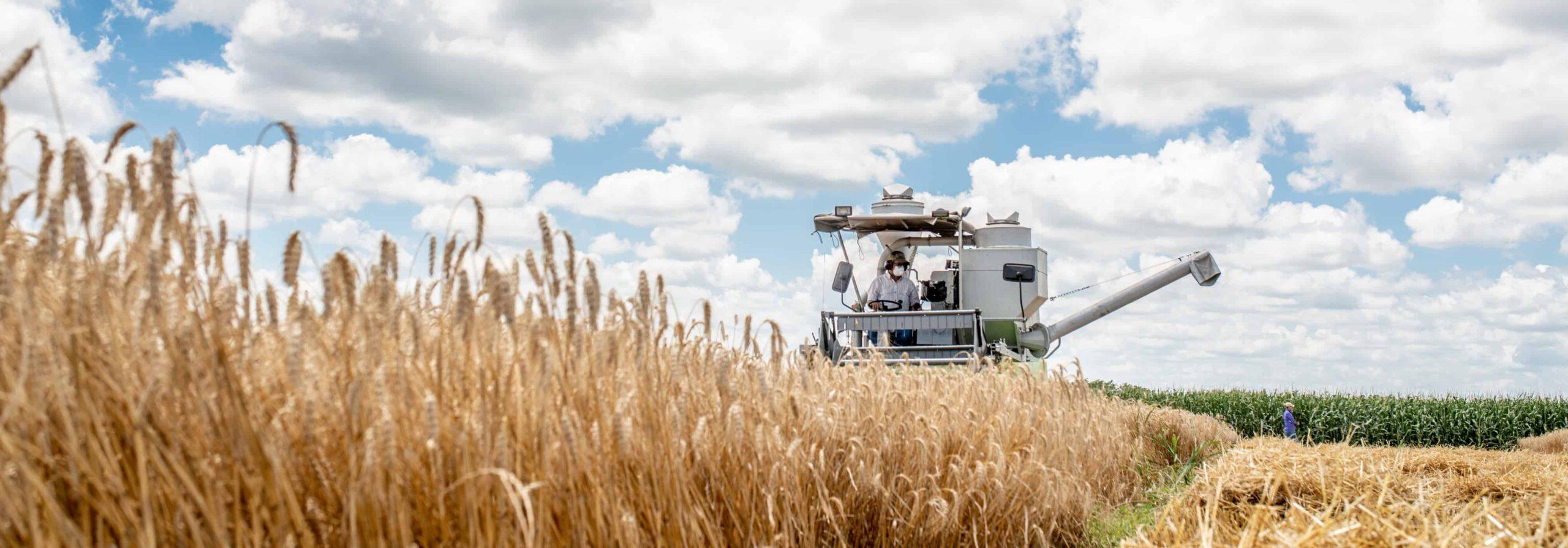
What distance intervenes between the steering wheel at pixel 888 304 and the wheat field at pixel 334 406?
26.9ft

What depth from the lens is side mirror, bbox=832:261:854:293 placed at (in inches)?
517

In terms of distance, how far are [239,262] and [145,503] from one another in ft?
2.23

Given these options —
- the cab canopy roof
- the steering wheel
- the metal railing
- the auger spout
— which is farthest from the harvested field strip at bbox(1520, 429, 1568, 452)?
the steering wheel

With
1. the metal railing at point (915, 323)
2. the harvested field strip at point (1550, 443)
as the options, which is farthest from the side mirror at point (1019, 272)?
the harvested field strip at point (1550, 443)

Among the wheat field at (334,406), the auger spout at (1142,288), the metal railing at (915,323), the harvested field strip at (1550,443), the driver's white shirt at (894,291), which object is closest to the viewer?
the wheat field at (334,406)

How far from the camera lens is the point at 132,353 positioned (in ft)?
7.94

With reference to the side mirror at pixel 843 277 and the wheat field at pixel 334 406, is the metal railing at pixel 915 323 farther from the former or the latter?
the wheat field at pixel 334 406

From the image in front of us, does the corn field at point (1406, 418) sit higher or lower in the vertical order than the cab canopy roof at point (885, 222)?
lower

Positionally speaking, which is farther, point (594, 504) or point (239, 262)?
point (594, 504)

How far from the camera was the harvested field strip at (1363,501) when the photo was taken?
359 centimetres

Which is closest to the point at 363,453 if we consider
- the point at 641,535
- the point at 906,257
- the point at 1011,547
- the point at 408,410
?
the point at 408,410

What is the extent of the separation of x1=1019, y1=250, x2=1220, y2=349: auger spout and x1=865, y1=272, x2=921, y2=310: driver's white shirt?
3728 mm

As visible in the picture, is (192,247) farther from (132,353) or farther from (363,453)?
(363,453)

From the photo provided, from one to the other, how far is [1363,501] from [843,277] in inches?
330
